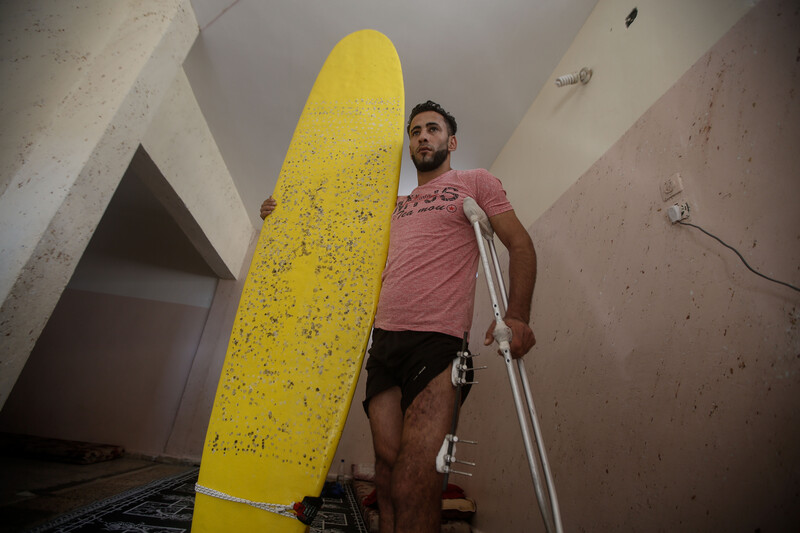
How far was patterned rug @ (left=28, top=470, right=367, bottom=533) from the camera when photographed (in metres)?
1.70

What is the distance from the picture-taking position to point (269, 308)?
1392mm

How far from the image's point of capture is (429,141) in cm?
135

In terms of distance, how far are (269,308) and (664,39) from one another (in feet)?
5.64

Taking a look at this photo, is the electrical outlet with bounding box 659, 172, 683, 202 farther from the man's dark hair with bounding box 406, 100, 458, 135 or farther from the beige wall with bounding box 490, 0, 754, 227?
the man's dark hair with bounding box 406, 100, 458, 135

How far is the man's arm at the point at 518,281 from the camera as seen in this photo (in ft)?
2.82

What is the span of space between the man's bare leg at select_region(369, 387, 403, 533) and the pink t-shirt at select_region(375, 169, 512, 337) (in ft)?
0.66

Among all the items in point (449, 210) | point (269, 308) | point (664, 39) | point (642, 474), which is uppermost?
point (664, 39)

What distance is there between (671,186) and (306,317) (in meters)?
1.25

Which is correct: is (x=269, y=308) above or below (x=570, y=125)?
below

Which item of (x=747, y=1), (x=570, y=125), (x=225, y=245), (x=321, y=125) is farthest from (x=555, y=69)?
(x=225, y=245)

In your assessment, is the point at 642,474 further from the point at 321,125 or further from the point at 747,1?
the point at 321,125

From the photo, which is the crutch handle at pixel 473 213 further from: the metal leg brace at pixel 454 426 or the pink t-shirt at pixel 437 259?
the metal leg brace at pixel 454 426

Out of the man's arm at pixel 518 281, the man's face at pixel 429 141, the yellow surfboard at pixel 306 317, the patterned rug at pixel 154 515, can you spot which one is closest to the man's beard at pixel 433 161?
the man's face at pixel 429 141

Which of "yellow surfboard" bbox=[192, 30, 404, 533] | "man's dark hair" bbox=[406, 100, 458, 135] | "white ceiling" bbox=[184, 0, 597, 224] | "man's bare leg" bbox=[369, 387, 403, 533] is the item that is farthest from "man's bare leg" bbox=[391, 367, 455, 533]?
"white ceiling" bbox=[184, 0, 597, 224]
